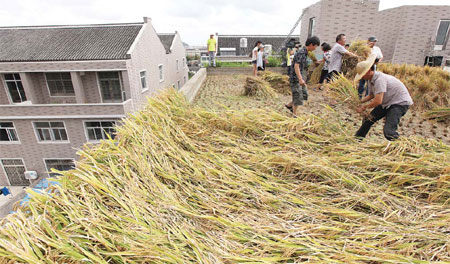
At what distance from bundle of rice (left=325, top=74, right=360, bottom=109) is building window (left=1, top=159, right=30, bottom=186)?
1734 cm

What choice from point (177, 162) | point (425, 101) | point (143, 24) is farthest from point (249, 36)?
point (177, 162)

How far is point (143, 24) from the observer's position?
48.8 feet

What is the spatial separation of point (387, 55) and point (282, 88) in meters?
10.9

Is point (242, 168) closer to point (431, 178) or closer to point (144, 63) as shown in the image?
point (431, 178)

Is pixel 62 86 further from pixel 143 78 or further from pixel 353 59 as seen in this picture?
pixel 353 59

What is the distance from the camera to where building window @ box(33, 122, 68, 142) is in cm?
1236

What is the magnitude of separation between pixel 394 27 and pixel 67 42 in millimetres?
20088

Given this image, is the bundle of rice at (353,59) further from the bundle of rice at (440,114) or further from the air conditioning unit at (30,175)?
the air conditioning unit at (30,175)

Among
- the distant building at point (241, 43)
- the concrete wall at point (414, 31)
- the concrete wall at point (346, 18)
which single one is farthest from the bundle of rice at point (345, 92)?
the distant building at point (241, 43)

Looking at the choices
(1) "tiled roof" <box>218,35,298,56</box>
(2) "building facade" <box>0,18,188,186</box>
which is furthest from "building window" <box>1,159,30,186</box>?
(1) "tiled roof" <box>218,35,298,56</box>

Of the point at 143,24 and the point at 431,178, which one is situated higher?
the point at 143,24

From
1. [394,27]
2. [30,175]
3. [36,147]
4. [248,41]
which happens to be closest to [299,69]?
[394,27]

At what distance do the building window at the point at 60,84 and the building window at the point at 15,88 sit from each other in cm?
170

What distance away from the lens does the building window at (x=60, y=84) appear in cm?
1391
